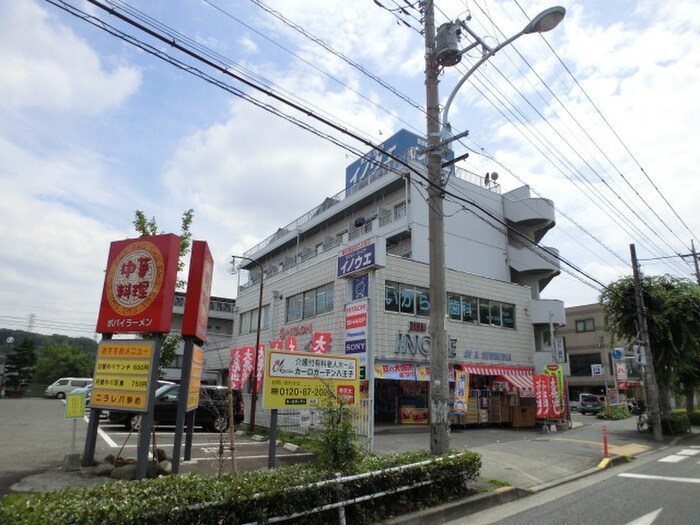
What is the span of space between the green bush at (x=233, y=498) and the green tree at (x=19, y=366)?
54.7 m

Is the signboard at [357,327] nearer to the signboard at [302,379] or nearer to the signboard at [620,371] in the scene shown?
the signboard at [302,379]

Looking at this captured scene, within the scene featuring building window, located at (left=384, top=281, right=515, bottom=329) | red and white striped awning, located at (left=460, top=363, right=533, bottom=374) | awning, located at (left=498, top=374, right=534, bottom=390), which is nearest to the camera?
building window, located at (left=384, top=281, right=515, bottom=329)

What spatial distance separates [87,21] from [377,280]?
52.4 ft

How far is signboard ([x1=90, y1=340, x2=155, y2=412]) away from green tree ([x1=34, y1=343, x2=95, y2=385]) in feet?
228

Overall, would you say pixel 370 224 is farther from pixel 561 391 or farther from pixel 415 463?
pixel 415 463

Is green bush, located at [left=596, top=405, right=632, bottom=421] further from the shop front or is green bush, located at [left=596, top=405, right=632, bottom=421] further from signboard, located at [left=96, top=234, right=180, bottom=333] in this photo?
signboard, located at [left=96, top=234, right=180, bottom=333]

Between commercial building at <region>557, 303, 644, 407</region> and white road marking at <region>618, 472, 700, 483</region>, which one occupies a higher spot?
commercial building at <region>557, 303, 644, 407</region>

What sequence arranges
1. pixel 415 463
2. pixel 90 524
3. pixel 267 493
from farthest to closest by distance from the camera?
pixel 415 463
pixel 267 493
pixel 90 524

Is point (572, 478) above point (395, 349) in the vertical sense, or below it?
below

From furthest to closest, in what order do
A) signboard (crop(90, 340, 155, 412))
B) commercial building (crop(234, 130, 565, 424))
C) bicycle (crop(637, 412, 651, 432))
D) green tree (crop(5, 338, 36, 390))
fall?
1. green tree (crop(5, 338, 36, 390))
2. bicycle (crop(637, 412, 651, 432))
3. commercial building (crop(234, 130, 565, 424))
4. signboard (crop(90, 340, 155, 412))

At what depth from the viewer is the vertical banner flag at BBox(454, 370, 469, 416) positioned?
19531 mm

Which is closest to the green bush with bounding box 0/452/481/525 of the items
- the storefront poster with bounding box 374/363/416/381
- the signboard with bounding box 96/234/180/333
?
the signboard with bounding box 96/234/180/333

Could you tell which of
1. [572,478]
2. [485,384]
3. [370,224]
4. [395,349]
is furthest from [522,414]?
[370,224]

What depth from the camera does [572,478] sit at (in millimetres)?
10922
